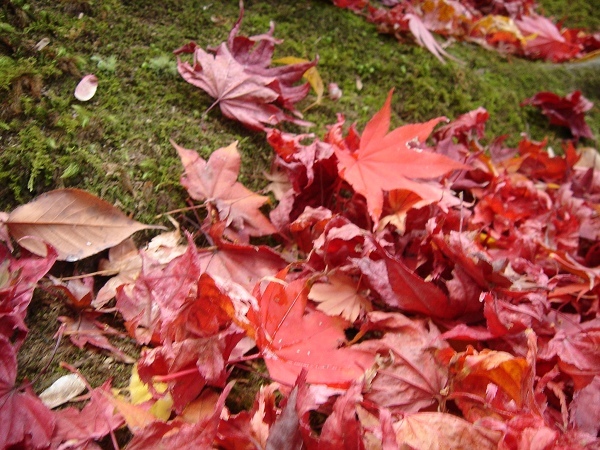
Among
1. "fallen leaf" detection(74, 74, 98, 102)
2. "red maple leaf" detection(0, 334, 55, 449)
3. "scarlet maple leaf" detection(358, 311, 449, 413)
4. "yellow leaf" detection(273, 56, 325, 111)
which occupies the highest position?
"fallen leaf" detection(74, 74, 98, 102)

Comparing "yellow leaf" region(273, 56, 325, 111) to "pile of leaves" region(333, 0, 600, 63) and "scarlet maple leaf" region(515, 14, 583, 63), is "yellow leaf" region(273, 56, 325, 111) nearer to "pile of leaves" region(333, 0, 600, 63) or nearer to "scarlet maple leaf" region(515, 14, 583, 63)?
"pile of leaves" region(333, 0, 600, 63)

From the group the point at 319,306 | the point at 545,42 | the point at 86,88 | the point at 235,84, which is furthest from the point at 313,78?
the point at 545,42

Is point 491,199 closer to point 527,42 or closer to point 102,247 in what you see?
point 102,247

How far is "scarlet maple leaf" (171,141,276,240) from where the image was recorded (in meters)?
0.97

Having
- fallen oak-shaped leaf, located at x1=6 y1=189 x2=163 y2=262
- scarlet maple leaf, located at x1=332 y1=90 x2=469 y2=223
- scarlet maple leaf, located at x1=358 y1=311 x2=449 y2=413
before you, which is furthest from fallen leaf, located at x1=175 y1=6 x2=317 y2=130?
scarlet maple leaf, located at x1=358 y1=311 x2=449 y2=413

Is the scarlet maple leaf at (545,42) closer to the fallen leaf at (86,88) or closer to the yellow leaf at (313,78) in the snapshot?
the yellow leaf at (313,78)

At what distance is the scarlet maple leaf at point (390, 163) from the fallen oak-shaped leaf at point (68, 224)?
0.51 meters

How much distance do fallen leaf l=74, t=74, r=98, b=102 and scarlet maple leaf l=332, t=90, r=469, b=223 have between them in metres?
0.58

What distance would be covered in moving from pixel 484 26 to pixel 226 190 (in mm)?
1618

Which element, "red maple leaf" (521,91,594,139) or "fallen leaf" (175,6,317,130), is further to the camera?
"red maple leaf" (521,91,594,139)

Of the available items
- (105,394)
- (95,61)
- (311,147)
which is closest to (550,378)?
(311,147)

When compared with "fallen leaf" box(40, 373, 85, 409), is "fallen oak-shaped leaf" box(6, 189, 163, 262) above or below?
above

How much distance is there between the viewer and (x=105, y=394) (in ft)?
2.34

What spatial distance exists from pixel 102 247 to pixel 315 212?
0.44m
